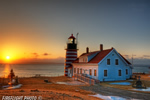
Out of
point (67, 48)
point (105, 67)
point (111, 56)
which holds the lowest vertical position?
point (105, 67)

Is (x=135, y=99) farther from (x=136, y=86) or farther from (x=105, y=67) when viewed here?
(x=105, y=67)

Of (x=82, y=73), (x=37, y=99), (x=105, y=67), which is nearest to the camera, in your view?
(x=37, y=99)

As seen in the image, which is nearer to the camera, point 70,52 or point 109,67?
point 109,67

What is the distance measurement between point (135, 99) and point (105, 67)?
13.7 m

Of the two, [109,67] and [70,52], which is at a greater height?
[70,52]

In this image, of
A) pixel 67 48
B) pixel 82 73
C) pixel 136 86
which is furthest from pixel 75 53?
pixel 136 86

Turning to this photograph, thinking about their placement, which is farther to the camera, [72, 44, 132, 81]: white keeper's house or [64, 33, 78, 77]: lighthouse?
[64, 33, 78, 77]: lighthouse

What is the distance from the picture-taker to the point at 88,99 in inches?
490

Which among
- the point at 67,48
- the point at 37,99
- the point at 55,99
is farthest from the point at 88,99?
the point at 67,48

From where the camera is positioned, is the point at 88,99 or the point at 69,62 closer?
the point at 88,99

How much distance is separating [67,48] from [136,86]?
2471cm

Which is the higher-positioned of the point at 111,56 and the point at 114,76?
the point at 111,56

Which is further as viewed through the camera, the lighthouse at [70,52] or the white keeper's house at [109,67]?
the lighthouse at [70,52]

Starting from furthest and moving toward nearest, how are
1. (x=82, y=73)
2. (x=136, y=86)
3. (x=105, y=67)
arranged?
1. (x=82, y=73)
2. (x=105, y=67)
3. (x=136, y=86)
